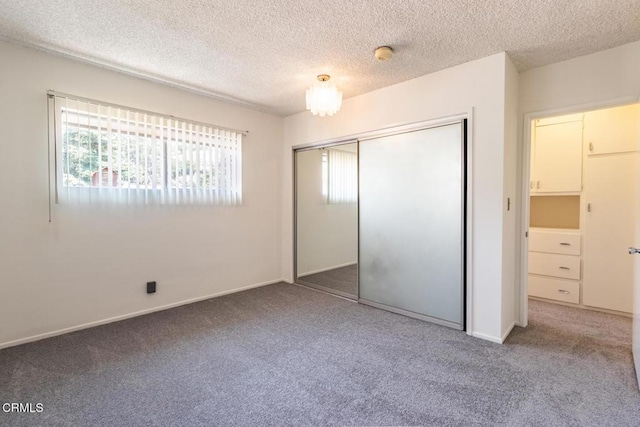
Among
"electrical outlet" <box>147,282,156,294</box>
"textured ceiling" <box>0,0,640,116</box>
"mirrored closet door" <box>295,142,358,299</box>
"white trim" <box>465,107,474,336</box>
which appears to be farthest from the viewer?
"mirrored closet door" <box>295,142,358,299</box>

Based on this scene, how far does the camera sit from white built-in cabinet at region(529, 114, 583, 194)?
3379 millimetres

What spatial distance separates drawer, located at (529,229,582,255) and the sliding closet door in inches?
64.6

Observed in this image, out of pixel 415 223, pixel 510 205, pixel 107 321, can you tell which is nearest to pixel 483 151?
pixel 510 205

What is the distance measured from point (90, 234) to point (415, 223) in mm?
3230

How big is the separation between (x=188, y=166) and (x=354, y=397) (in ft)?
9.62

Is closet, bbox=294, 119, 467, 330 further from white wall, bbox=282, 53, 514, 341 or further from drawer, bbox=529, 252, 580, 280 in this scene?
drawer, bbox=529, 252, 580, 280

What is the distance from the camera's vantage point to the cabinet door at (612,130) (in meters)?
3.04

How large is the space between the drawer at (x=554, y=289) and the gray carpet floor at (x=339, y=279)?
7.34 ft

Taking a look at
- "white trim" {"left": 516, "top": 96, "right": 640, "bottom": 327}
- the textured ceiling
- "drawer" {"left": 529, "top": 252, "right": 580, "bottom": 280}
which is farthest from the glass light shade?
"drawer" {"left": 529, "top": 252, "right": 580, "bottom": 280}

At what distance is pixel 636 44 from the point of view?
2.35 metres

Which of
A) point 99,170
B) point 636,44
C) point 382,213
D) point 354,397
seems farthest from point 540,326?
point 99,170

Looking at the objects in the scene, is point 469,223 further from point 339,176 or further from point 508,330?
point 339,176

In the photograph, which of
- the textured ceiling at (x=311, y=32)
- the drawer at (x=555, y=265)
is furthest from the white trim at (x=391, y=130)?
the drawer at (x=555, y=265)

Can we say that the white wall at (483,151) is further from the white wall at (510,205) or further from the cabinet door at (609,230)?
the cabinet door at (609,230)
